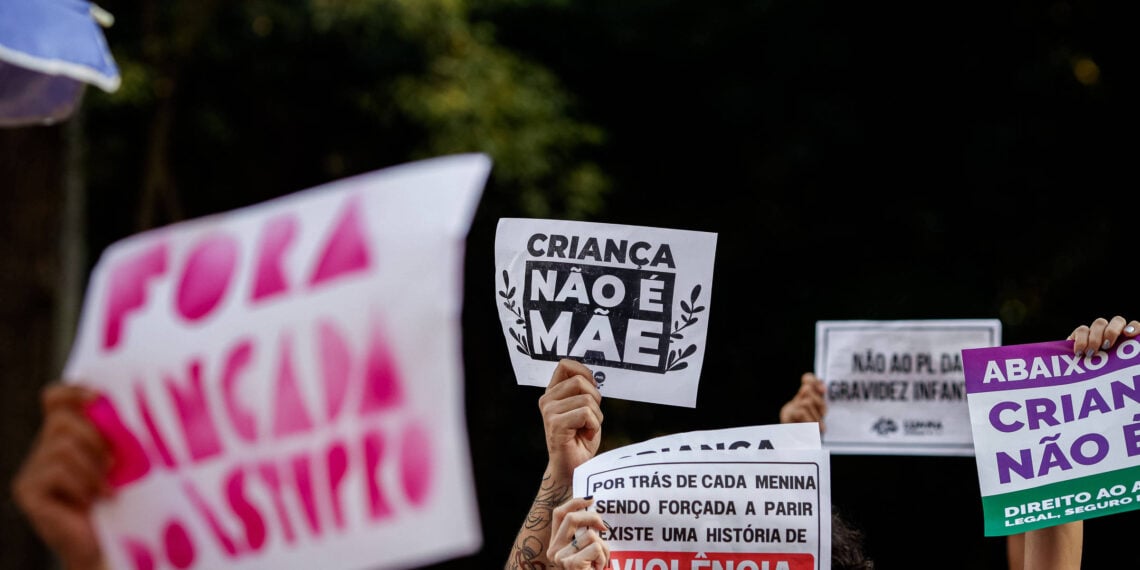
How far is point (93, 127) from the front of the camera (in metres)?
7.92

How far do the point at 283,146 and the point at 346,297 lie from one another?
7174 millimetres

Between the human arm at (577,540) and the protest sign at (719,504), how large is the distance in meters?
0.15

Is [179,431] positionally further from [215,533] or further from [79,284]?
[79,284]

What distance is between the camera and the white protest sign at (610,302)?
2.49 meters

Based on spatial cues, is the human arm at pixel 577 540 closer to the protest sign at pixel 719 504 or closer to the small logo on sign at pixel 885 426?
the protest sign at pixel 719 504

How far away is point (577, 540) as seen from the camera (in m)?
2.08

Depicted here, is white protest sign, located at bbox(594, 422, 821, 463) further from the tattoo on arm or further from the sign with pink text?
the sign with pink text

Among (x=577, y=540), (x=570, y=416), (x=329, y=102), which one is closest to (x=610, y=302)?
(x=570, y=416)

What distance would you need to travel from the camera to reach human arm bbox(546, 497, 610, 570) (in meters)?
2.05

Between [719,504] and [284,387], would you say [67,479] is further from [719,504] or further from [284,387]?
[719,504]

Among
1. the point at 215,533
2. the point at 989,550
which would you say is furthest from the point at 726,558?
the point at 989,550

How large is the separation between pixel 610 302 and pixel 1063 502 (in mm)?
971

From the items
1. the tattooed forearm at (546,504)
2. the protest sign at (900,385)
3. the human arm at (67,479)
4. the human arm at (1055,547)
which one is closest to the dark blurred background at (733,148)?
the protest sign at (900,385)

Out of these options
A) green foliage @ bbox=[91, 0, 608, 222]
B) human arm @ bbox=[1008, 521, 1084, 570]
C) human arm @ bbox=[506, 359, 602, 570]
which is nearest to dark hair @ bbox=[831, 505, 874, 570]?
human arm @ bbox=[1008, 521, 1084, 570]
